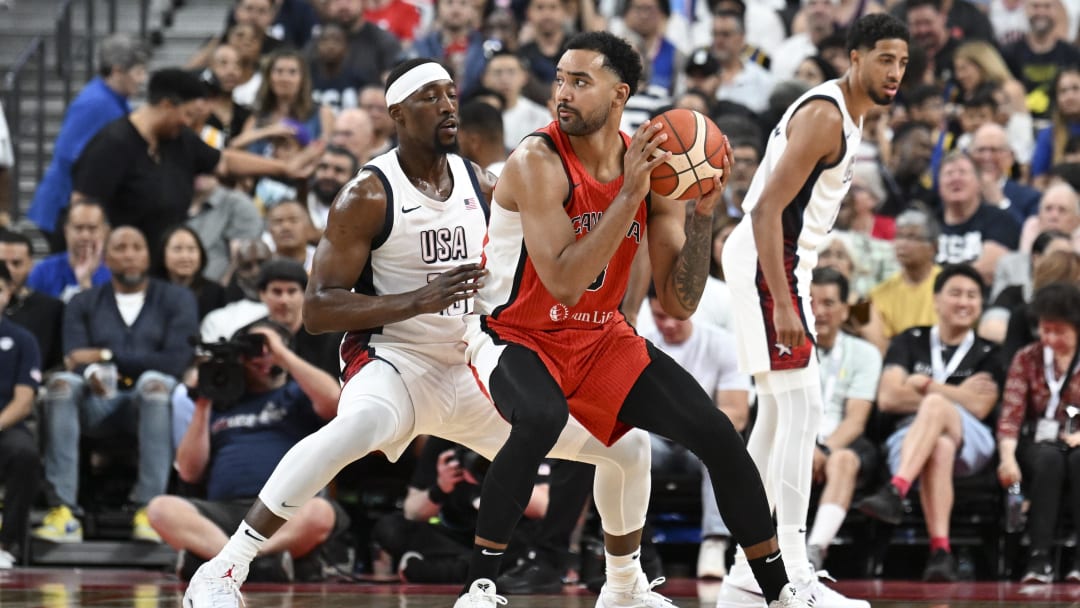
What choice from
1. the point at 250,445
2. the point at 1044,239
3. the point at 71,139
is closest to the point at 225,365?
the point at 250,445

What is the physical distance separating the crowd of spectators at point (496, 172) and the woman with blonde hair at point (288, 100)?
2cm

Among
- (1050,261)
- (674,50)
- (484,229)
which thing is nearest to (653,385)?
(484,229)

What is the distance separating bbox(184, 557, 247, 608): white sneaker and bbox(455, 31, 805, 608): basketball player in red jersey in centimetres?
96

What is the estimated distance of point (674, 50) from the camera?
12.8 m

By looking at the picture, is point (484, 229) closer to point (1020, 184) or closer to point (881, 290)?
point (881, 290)

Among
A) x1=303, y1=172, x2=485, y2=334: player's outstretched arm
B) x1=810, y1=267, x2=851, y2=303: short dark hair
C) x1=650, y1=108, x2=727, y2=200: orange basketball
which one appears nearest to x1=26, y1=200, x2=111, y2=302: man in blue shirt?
x1=810, y1=267, x2=851, y2=303: short dark hair

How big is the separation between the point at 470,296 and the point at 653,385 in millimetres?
741

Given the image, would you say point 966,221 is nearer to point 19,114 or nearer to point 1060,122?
point 1060,122

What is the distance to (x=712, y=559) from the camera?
8.21 m

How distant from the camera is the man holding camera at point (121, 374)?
8.93 metres

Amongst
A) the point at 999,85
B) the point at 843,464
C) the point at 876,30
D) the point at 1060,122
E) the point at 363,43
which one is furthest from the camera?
the point at 363,43

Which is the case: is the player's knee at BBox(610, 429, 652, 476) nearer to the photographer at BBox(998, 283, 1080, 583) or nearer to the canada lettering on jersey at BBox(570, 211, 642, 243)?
the canada lettering on jersey at BBox(570, 211, 642, 243)

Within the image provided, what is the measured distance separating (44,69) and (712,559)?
8.14 metres

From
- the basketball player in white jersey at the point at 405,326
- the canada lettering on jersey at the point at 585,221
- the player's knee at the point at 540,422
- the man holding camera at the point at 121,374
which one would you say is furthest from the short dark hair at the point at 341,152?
the player's knee at the point at 540,422
